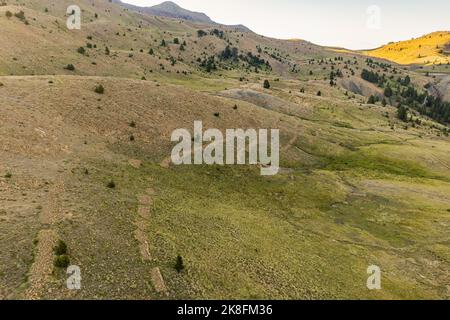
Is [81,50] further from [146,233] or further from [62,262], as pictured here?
[62,262]

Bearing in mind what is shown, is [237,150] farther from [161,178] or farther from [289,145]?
[161,178]

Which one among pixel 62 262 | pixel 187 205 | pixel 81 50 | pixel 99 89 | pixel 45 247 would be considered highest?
pixel 81 50

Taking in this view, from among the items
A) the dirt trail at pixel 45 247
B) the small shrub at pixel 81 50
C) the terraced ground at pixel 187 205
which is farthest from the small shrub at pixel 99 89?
the small shrub at pixel 81 50

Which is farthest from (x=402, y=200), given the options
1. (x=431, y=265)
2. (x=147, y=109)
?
(x=147, y=109)

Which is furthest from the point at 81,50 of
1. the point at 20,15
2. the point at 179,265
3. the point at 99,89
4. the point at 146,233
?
the point at 179,265

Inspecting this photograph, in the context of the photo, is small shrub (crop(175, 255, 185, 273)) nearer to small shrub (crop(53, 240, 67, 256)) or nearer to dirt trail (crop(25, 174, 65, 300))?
small shrub (crop(53, 240, 67, 256))
